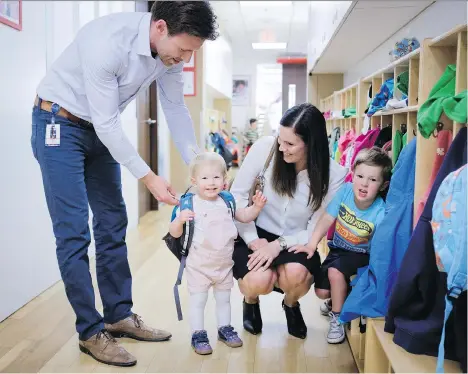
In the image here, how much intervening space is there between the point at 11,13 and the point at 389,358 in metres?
2.24

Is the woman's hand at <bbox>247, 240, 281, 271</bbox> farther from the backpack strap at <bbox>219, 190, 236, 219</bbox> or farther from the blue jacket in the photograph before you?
the blue jacket

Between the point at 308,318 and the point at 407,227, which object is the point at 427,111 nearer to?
the point at 407,227

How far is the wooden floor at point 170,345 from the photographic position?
6.96 ft

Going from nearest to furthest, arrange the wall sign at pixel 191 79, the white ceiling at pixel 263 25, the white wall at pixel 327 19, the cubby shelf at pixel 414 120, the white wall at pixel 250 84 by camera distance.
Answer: the cubby shelf at pixel 414 120 → the white wall at pixel 327 19 → the wall sign at pixel 191 79 → the white ceiling at pixel 263 25 → the white wall at pixel 250 84

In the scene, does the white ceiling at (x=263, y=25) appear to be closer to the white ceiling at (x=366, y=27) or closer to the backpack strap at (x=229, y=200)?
the white ceiling at (x=366, y=27)

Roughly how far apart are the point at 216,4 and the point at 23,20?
5315 millimetres

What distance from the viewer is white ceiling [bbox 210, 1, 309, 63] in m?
8.09

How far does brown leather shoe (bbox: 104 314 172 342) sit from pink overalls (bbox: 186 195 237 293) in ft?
0.88

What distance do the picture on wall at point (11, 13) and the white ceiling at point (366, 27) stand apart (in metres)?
1.65

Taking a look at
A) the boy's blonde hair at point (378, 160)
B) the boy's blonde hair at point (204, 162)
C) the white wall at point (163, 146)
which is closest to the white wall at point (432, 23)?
the boy's blonde hair at point (378, 160)

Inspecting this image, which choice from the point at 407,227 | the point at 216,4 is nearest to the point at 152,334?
the point at 407,227

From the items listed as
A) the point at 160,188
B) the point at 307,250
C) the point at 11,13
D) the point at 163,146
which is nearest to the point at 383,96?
the point at 307,250

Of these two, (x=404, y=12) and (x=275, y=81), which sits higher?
(x=275, y=81)

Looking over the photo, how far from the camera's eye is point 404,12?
309cm
